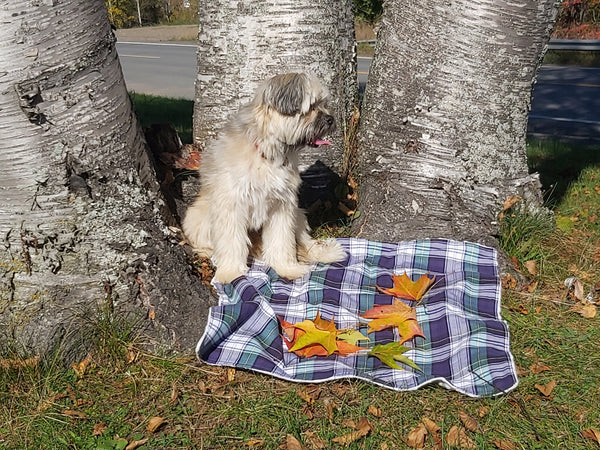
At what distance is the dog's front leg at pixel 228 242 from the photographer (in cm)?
399

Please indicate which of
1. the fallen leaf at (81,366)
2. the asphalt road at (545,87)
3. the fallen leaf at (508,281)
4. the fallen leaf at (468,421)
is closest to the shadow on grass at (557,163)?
the asphalt road at (545,87)

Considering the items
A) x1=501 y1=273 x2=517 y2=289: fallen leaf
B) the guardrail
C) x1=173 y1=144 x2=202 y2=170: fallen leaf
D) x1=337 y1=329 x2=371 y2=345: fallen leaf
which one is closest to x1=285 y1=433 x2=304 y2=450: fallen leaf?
x1=337 y1=329 x2=371 y2=345: fallen leaf

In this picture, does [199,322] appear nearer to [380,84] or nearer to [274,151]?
[274,151]

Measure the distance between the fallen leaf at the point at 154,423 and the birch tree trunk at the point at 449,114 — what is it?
2328mm

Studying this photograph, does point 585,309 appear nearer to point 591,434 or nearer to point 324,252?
point 591,434

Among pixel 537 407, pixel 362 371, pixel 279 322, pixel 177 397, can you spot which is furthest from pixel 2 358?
pixel 537 407

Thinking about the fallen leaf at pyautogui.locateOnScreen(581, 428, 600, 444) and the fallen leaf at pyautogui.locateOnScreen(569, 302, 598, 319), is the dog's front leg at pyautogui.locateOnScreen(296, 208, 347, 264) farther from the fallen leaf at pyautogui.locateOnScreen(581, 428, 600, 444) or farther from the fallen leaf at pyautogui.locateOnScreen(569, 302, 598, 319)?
the fallen leaf at pyautogui.locateOnScreen(581, 428, 600, 444)

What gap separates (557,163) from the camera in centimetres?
734

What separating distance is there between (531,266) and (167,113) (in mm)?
7672

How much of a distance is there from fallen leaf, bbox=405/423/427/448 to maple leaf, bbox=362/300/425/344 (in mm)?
662

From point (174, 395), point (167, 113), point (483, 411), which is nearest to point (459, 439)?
point (483, 411)

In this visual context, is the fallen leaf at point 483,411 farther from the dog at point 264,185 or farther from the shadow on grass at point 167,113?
the shadow on grass at point 167,113

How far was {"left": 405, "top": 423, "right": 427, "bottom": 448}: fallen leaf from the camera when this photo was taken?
2.85 m

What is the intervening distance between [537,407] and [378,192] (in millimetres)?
2099
